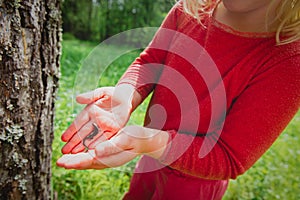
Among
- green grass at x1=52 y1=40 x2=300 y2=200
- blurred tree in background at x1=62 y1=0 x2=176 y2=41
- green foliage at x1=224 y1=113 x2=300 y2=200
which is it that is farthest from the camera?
blurred tree in background at x1=62 y1=0 x2=176 y2=41

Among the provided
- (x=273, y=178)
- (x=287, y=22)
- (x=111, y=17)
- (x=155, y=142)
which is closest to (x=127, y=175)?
(x=273, y=178)

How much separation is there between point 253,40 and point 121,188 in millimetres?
1266

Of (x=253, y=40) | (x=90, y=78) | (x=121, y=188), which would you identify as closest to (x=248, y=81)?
(x=253, y=40)

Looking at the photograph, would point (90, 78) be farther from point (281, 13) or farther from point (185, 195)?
point (281, 13)

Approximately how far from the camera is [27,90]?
3.18 ft

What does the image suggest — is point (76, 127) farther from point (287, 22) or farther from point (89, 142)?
point (287, 22)

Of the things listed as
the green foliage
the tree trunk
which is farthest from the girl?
the green foliage

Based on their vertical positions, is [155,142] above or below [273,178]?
above

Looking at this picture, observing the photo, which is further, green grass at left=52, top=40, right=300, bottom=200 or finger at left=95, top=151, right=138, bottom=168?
green grass at left=52, top=40, right=300, bottom=200

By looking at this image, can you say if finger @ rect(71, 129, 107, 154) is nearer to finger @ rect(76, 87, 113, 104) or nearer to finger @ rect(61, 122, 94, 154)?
finger @ rect(61, 122, 94, 154)

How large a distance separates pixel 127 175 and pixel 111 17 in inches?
174

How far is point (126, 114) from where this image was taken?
2.95 feet

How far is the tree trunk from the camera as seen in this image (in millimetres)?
888

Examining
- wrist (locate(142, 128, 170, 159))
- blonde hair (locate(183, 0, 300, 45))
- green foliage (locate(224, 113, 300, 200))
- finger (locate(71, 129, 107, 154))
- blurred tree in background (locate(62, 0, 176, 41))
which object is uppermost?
blonde hair (locate(183, 0, 300, 45))
